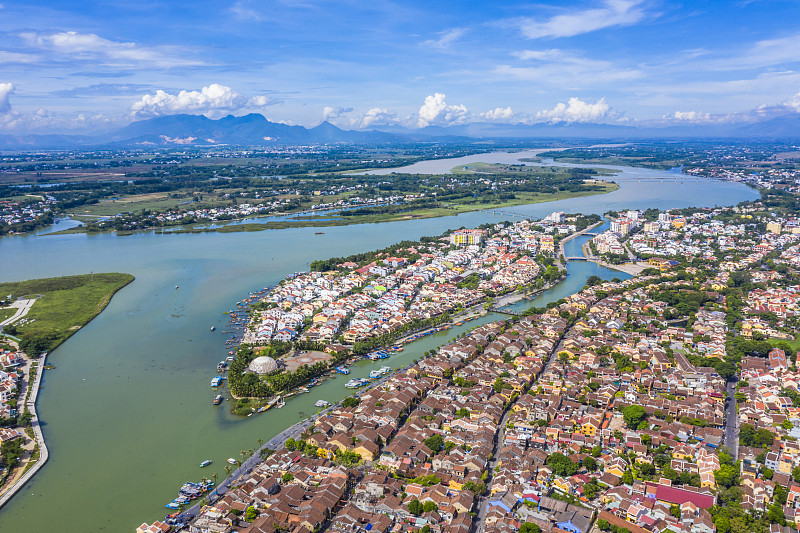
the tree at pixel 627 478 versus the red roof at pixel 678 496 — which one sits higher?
the red roof at pixel 678 496

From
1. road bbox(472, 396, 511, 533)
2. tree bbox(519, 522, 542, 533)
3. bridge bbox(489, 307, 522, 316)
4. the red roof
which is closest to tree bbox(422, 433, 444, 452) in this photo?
road bbox(472, 396, 511, 533)

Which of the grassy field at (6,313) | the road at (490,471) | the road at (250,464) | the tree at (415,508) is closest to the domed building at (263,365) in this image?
the road at (250,464)

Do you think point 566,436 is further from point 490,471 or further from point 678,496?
point 678,496

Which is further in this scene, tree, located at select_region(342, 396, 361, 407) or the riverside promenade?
tree, located at select_region(342, 396, 361, 407)

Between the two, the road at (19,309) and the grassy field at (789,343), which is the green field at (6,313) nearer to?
the road at (19,309)

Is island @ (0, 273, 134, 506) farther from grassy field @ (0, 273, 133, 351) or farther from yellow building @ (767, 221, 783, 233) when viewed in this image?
yellow building @ (767, 221, 783, 233)

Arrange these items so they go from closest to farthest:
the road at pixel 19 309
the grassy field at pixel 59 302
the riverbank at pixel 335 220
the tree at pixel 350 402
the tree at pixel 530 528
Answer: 1. the tree at pixel 530 528
2. the tree at pixel 350 402
3. the grassy field at pixel 59 302
4. the road at pixel 19 309
5. the riverbank at pixel 335 220
